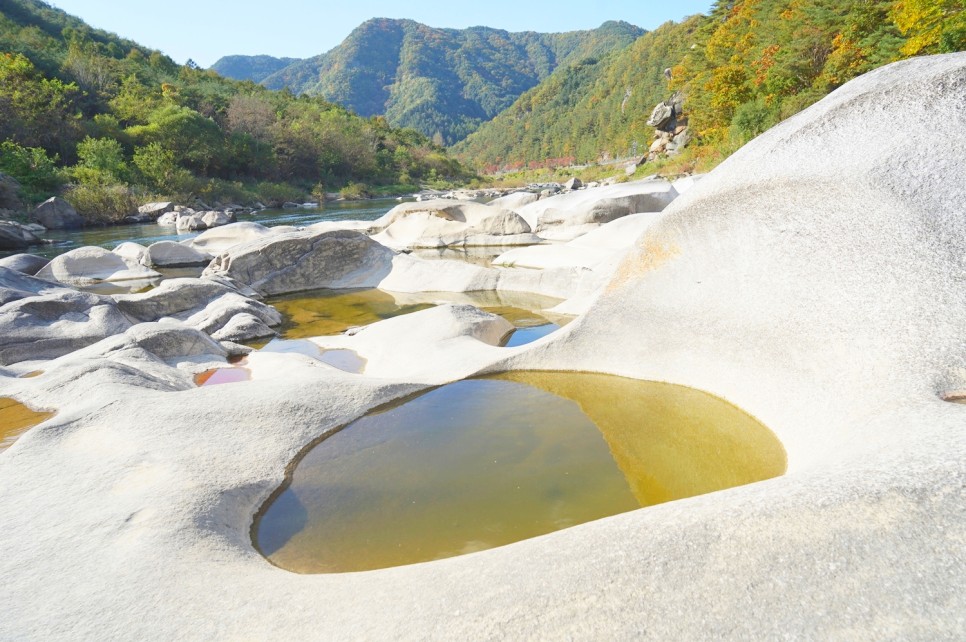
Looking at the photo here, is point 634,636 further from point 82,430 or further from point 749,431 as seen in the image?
point 82,430

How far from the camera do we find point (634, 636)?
6.04 feet

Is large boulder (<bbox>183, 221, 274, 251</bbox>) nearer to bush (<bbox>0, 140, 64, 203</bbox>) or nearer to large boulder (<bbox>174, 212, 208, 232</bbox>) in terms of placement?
large boulder (<bbox>174, 212, 208, 232</bbox>)

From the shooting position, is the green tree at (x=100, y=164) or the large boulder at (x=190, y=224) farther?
the green tree at (x=100, y=164)

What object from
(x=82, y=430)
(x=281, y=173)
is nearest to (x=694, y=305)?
(x=82, y=430)

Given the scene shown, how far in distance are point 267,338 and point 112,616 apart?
733cm

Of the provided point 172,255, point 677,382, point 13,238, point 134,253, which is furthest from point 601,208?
point 13,238

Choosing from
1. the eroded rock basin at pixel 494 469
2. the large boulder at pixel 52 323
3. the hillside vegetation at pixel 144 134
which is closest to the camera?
the eroded rock basin at pixel 494 469

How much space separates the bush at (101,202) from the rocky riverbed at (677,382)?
26.6 m

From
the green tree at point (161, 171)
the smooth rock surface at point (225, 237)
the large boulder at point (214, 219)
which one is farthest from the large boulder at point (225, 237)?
the green tree at point (161, 171)

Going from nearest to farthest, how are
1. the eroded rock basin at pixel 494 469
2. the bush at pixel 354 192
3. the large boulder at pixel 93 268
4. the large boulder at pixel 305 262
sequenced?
the eroded rock basin at pixel 494 469
the large boulder at pixel 305 262
the large boulder at pixel 93 268
the bush at pixel 354 192

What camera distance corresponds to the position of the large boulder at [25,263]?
41.4ft

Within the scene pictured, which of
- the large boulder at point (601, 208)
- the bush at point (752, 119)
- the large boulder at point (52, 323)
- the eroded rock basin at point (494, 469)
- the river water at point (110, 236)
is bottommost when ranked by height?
the river water at point (110, 236)

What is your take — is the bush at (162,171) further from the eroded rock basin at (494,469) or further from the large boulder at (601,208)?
the eroded rock basin at (494,469)

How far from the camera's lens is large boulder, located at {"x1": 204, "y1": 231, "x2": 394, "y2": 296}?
42.7 feet
